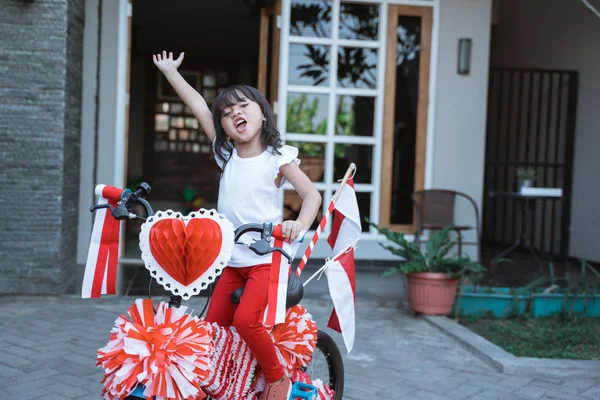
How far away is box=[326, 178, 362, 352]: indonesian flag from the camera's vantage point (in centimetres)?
257

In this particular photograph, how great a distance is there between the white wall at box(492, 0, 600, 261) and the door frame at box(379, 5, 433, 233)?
242cm

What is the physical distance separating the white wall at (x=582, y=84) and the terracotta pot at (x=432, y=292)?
11.3 feet

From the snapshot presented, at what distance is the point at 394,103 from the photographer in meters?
6.20

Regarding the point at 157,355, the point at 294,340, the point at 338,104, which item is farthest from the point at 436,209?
the point at 157,355

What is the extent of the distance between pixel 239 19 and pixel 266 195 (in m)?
7.37

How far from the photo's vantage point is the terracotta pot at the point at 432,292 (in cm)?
456

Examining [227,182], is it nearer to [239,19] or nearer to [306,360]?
[306,360]

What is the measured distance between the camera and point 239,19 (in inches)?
364

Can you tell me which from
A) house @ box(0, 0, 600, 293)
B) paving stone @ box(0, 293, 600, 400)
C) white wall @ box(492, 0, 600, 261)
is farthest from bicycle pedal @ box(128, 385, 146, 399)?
white wall @ box(492, 0, 600, 261)

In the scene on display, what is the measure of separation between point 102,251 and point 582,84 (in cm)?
689

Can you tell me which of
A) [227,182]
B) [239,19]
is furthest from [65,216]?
[239,19]

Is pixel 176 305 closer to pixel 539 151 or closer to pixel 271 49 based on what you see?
pixel 271 49

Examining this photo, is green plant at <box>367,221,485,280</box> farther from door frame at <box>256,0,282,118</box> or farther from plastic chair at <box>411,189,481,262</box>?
door frame at <box>256,0,282,118</box>

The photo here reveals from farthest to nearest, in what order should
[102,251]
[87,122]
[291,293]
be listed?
[87,122] → [291,293] → [102,251]
